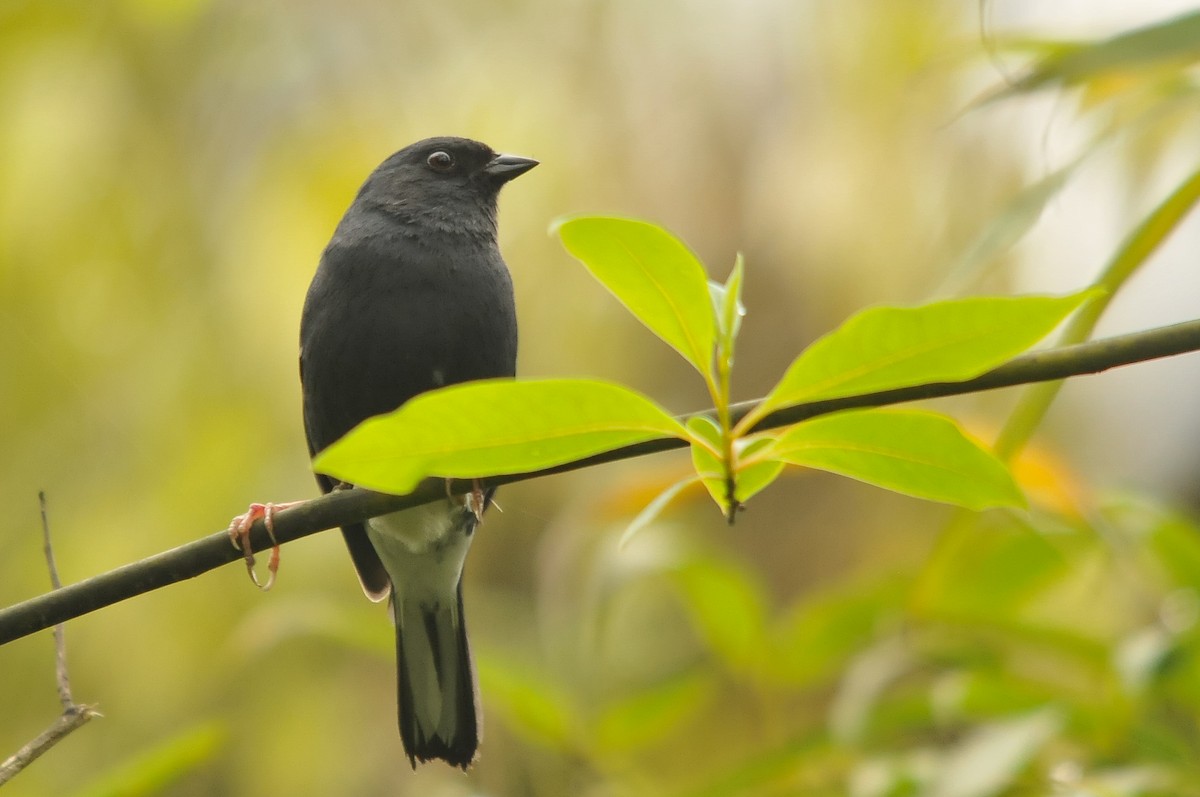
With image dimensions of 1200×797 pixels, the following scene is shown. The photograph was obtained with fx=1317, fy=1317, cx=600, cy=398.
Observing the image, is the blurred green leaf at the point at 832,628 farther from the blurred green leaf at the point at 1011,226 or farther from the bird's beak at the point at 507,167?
the bird's beak at the point at 507,167

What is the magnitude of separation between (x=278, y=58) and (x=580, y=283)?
6.73 feet

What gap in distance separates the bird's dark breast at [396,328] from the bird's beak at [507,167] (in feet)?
1.87

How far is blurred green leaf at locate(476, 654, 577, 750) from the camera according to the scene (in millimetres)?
2953

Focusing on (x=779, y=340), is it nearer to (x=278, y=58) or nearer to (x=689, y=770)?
(x=689, y=770)

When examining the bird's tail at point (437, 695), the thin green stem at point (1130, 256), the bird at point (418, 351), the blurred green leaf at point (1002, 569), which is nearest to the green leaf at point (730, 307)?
the thin green stem at point (1130, 256)

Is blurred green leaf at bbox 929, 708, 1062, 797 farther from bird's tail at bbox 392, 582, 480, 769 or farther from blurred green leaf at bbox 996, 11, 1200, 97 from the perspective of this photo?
bird's tail at bbox 392, 582, 480, 769

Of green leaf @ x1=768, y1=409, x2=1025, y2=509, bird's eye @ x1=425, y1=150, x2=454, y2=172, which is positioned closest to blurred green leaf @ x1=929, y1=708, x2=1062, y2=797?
green leaf @ x1=768, y1=409, x2=1025, y2=509

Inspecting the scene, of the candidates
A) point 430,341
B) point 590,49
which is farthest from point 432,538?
point 590,49

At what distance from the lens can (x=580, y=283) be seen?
6.27 metres

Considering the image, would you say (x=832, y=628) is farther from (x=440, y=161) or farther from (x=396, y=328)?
(x=440, y=161)

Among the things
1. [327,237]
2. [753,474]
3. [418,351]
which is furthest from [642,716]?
[327,237]

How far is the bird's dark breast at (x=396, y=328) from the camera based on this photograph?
10.7 ft

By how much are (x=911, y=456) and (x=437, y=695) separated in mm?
2277

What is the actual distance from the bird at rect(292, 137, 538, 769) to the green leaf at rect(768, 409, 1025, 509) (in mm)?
1540
